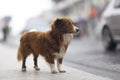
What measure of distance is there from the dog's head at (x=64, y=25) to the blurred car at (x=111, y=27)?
A: 20.4ft

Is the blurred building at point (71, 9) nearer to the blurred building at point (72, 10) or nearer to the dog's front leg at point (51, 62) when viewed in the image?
the blurred building at point (72, 10)

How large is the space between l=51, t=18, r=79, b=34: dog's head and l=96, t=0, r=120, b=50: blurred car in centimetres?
621

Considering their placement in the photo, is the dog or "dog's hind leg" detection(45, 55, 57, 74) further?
"dog's hind leg" detection(45, 55, 57, 74)

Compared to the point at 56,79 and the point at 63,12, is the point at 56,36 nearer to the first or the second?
the point at 56,79

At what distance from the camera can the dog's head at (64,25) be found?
10.5m

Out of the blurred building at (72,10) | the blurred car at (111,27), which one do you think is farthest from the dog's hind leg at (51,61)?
the blurred building at (72,10)

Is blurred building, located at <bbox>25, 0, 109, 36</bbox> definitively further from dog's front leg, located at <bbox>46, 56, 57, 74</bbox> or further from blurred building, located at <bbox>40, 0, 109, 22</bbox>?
dog's front leg, located at <bbox>46, 56, 57, 74</bbox>

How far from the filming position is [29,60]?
14.4m

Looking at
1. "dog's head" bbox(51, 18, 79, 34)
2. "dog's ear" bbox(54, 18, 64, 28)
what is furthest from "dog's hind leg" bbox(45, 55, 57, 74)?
"dog's ear" bbox(54, 18, 64, 28)

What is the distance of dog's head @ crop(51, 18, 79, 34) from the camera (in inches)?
413

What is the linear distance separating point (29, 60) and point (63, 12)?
87.3 meters

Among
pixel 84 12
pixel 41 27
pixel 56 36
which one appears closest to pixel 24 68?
pixel 56 36

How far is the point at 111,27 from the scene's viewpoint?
1742 centimetres

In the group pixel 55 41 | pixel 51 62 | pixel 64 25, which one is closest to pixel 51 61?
pixel 51 62
